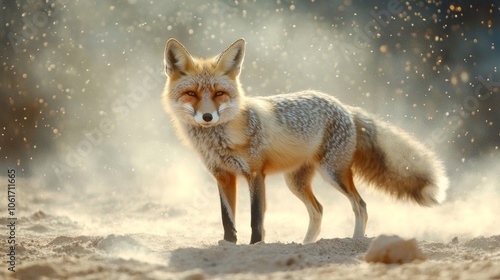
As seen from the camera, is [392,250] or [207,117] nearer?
[392,250]

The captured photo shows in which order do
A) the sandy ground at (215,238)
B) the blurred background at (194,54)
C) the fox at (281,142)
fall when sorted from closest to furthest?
the sandy ground at (215,238), the fox at (281,142), the blurred background at (194,54)

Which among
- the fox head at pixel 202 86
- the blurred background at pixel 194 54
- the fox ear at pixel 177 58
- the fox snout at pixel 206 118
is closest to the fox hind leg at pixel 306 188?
the fox head at pixel 202 86

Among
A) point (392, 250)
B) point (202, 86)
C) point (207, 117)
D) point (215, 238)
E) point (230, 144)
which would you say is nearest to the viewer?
point (392, 250)

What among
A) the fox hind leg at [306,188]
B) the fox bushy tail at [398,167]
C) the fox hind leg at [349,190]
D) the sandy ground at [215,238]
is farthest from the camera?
the fox hind leg at [306,188]

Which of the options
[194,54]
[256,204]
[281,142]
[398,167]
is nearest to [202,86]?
[281,142]

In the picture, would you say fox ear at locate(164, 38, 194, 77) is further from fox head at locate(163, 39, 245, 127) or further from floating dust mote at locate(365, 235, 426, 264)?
floating dust mote at locate(365, 235, 426, 264)

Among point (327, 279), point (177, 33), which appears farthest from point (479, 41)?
point (327, 279)

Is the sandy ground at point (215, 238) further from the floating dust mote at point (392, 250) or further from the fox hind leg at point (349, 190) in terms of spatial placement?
the fox hind leg at point (349, 190)

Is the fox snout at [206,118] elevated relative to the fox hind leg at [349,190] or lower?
elevated

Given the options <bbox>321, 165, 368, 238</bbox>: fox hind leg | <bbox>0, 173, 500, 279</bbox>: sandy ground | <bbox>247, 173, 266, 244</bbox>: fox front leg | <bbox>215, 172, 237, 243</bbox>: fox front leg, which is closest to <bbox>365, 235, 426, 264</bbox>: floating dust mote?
<bbox>0, 173, 500, 279</bbox>: sandy ground

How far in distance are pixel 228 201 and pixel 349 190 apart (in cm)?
108

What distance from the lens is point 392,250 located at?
9.05 feet

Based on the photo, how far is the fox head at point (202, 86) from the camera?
3.90 m

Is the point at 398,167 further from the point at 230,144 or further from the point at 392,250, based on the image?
the point at 392,250
